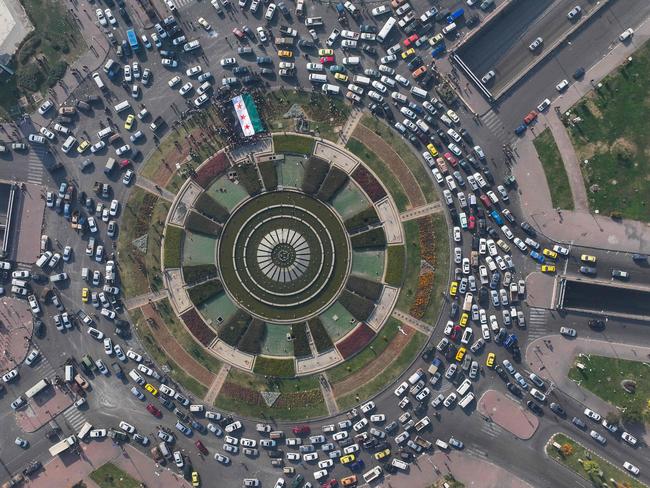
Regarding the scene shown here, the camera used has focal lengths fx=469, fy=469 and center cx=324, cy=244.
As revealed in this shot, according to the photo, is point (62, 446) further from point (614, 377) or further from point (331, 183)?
point (614, 377)

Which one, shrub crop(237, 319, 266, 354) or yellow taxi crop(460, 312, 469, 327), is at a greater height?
yellow taxi crop(460, 312, 469, 327)

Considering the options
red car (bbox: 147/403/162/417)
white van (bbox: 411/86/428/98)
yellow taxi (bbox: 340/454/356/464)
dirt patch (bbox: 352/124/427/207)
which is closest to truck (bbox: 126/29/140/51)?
dirt patch (bbox: 352/124/427/207)

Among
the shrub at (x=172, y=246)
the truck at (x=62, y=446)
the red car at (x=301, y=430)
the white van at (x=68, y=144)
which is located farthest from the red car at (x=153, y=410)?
the white van at (x=68, y=144)

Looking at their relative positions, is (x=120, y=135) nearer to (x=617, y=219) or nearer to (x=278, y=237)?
(x=278, y=237)

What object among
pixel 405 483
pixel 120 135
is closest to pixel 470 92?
pixel 120 135

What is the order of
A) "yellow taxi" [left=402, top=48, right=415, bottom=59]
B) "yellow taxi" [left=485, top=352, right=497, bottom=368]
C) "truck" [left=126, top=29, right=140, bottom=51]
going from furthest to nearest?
"truck" [left=126, top=29, right=140, bottom=51] < "yellow taxi" [left=402, top=48, right=415, bottom=59] < "yellow taxi" [left=485, top=352, right=497, bottom=368]

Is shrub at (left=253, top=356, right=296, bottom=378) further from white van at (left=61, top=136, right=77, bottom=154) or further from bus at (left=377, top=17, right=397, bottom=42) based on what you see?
bus at (left=377, top=17, right=397, bottom=42)

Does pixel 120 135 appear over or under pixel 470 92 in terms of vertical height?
under
